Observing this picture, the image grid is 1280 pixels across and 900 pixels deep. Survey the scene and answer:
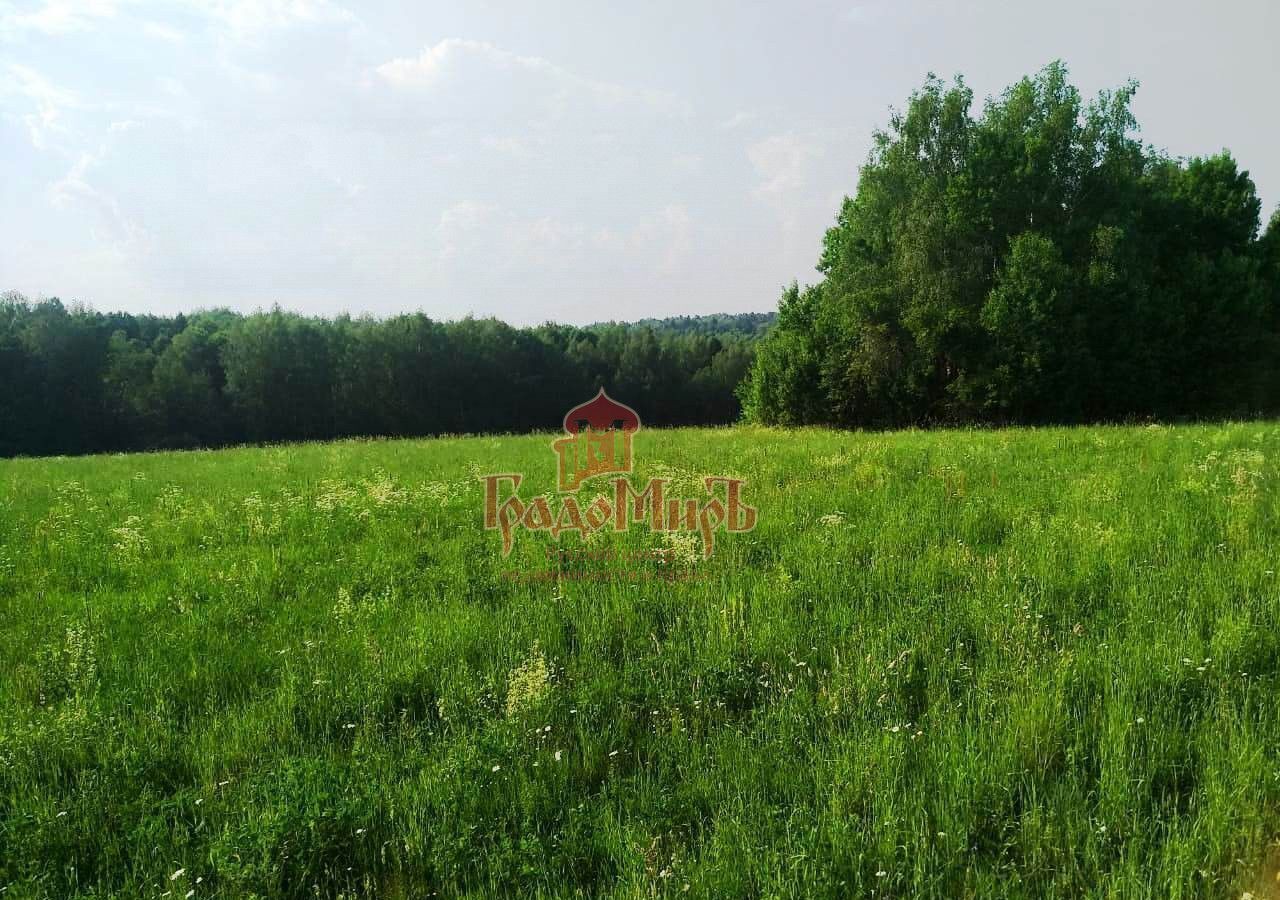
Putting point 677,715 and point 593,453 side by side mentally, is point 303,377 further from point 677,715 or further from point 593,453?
point 677,715

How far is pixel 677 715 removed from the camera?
4062 mm

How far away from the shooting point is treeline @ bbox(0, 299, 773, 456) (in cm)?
5503

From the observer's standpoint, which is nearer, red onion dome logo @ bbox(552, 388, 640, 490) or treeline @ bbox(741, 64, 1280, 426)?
red onion dome logo @ bbox(552, 388, 640, 490)

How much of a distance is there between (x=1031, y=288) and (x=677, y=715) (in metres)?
28.3

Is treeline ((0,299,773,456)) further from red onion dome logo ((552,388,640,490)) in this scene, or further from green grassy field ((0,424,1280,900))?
green grassy field ((0,424,1280,900))

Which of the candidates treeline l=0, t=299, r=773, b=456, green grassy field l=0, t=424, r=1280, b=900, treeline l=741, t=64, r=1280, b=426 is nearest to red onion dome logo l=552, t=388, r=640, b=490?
green grassy field l=0, t=424, r=1280, b=900

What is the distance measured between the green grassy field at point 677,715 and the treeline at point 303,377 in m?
58.0

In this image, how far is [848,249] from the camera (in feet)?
110

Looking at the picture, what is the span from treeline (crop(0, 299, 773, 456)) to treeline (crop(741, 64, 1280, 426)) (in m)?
42.9

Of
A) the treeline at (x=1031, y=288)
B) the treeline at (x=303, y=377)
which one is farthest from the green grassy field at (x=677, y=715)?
the treeline at (x=303, y=377)

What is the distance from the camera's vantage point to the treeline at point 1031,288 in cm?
2741

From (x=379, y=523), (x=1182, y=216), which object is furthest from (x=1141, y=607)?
(x=1182, y=216)

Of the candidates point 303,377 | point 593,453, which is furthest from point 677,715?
point 303,377

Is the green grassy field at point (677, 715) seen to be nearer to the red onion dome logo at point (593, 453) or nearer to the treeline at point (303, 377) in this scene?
the red onion dome logo at point (593, 453)
